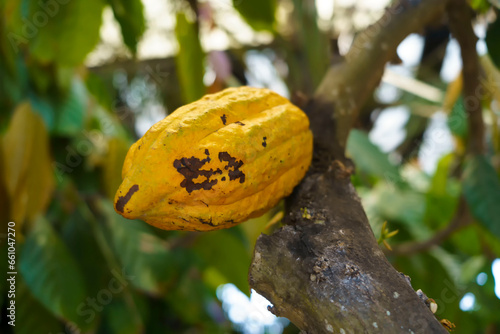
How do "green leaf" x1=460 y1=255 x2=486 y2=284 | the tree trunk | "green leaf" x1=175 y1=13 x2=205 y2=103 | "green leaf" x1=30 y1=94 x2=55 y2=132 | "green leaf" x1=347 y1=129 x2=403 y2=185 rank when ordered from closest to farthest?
the tree trunk < "green leaf" x1=175 y1=13 x2=205 y2=103 < "green leaf" x1=347 y1=129 x2=403 y2=185 < "green leaf" x1=460 y1=255 x2=486 y2=284 < "green leaf" x1=30 y1=94 x2=55 y2=132

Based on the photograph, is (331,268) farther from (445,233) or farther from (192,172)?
(445,233)

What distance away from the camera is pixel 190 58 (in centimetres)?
133

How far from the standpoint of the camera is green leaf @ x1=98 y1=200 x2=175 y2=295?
→ 4.50ft

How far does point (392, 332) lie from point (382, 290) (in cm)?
5

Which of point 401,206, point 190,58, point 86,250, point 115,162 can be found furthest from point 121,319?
point 401,206

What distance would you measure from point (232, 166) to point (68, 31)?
88cm

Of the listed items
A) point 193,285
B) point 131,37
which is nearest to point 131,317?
point 193,285

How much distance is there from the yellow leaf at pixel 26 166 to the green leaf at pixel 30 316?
0.83 ft

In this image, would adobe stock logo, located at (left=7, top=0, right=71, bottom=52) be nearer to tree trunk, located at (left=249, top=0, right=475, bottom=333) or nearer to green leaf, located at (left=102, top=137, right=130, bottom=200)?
green leaf, located at (left=102, top=137, right=130, bottom=200)

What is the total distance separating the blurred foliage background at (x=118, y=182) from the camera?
47.8 inches

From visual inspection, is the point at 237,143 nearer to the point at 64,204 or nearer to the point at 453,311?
the point at 453,311

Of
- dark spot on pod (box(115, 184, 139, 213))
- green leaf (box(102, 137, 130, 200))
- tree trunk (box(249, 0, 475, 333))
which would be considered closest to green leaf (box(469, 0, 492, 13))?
tree trunk (box(249, 0, 475, 333))

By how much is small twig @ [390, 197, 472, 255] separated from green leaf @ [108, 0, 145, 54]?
1.04 meters

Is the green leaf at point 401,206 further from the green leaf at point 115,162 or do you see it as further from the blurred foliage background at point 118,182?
the green leaf at point 115,162
